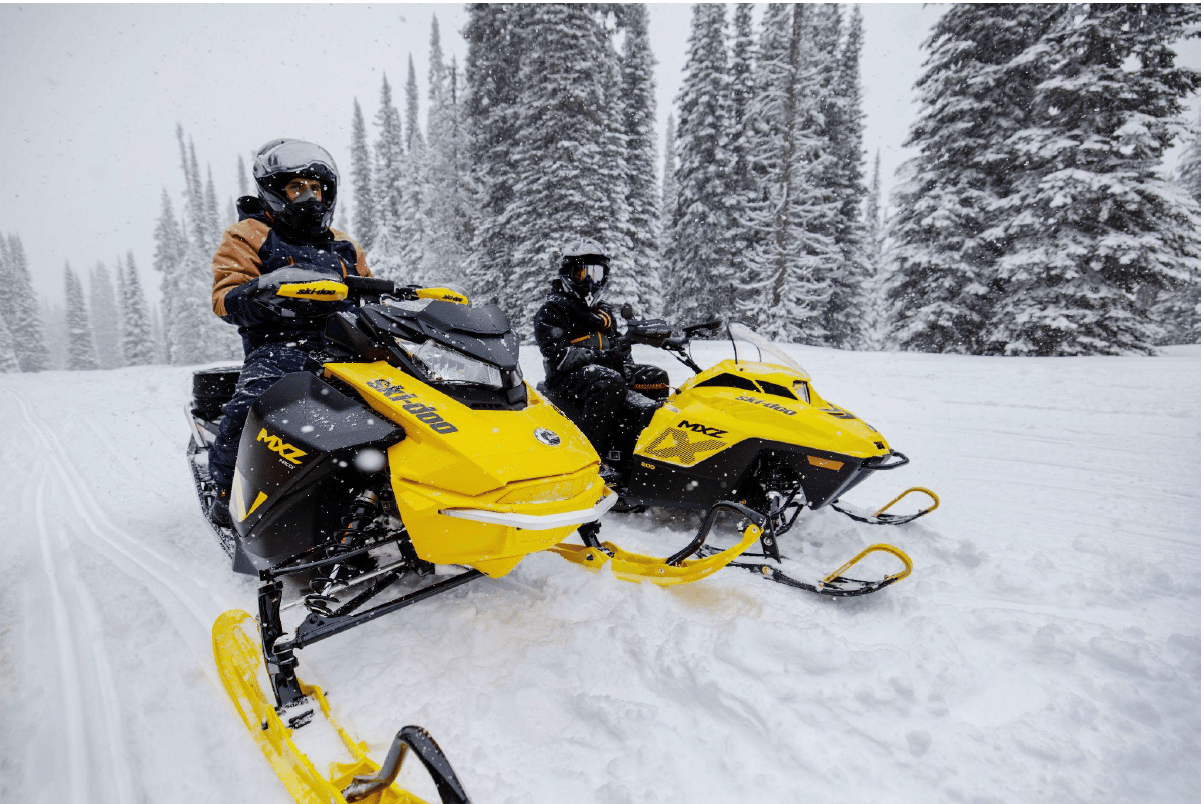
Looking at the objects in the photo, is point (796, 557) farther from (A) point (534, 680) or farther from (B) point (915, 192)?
(B) point (915, 192)

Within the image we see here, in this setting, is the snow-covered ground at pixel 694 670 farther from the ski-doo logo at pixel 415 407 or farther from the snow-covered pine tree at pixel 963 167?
the snow-covered pine tree at pixel 963 167

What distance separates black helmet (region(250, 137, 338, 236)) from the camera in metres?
2.75

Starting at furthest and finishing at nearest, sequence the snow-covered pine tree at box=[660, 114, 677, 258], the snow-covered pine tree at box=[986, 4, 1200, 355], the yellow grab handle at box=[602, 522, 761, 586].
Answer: the snow-covered pine tree at box=[660, 114, 677, 258]
the snow-covered pine tree at box=[986, 4, 1200, 355]
the yellow grab handle at box=[602, 522, 761, 586]

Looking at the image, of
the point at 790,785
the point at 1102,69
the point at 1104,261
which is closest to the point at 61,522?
the point at 790,785

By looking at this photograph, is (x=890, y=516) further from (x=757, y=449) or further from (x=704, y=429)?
(x=704, y=429)

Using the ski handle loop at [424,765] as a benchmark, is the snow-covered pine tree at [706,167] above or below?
above

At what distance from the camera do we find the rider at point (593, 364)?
3652 millimetres

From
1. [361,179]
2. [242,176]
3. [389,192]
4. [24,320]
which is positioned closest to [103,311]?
[242,176]

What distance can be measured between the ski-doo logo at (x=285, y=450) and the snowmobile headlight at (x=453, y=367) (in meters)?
0.53

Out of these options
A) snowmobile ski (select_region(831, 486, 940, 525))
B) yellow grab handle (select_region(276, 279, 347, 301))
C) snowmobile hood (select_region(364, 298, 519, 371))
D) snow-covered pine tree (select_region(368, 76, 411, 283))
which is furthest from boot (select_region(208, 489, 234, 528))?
snow-covered pine tree (select_region(368, 76, 411, 283))

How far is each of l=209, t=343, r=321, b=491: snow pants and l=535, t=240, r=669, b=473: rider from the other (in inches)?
67.9

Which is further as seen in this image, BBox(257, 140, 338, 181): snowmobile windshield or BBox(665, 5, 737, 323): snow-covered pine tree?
BBox(665, 5, 737, 323): snow-covered pine tree

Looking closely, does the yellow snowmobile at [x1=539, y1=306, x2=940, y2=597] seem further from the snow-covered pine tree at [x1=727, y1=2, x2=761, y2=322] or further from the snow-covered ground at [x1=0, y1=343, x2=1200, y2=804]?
the snow-covered pine tree at [x1=727, y1=2, x2=761, y2=322]

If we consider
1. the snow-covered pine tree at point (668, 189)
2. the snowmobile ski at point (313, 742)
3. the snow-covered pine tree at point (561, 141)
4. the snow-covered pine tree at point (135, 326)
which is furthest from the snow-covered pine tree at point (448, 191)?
the snow-covered pine tree at point (135, 326)
